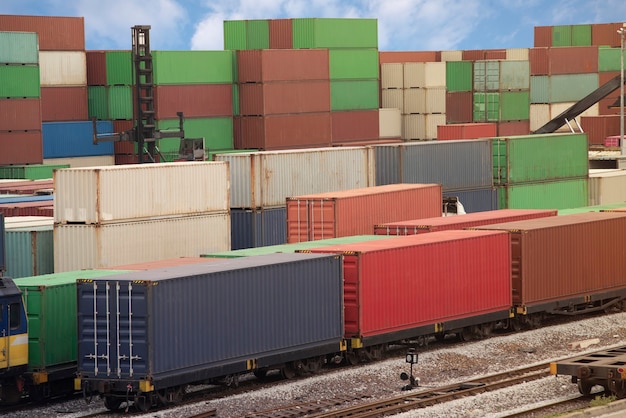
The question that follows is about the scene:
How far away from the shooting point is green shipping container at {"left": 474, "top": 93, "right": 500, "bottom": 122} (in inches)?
3184

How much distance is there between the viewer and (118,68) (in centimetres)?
6856

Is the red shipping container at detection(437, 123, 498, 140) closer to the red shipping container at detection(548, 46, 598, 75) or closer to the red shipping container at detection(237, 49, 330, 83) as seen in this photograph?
the red shipping container at detection(237, 49, 330, 83)

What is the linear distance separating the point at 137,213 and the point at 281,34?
138ft

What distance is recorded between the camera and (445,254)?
113ft

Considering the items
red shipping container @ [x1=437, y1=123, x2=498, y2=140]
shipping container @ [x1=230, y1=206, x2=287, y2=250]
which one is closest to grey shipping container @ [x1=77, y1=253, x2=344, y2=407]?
shipping container @ [x1=230, y1=206, x2=287, y2=250]

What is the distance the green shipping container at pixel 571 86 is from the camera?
311 feet

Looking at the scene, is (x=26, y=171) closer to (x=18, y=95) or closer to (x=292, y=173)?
(x=18, y=95)

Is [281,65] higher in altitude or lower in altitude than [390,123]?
higher

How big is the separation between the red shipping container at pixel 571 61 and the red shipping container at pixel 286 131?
31.8m

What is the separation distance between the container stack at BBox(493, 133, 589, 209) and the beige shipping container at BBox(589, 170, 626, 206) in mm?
→ 1397

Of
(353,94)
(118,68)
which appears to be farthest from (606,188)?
(118,68)

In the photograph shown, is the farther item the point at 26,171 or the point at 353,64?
the point at 353,64

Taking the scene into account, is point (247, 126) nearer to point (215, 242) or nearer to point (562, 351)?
point (215, 242)

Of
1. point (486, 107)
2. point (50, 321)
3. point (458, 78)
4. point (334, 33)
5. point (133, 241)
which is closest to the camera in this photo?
point (50, 321)
